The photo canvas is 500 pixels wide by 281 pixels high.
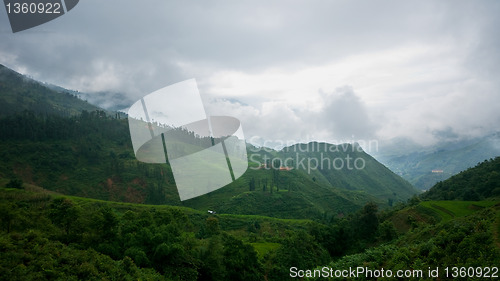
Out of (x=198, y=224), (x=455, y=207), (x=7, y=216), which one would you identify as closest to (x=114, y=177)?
(x=198, y=224)

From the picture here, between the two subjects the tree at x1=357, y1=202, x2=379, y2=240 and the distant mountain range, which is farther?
the distant mountain range

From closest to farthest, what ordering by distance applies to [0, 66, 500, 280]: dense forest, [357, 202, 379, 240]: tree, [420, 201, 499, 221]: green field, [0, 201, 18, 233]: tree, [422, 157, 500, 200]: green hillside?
1. [0, 66, 500, 280]: dense forest
2. [0, 201, 18, 233]: tree
3. [357, 202, 379, 240]: tree
4. [420, 201, 499, 221]: green field
5. [422, 157, 500, 200]: green hillside

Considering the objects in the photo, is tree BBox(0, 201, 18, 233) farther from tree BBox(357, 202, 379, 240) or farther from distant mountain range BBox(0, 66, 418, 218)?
distant mountain range BBox(0, 66, 418, 218)

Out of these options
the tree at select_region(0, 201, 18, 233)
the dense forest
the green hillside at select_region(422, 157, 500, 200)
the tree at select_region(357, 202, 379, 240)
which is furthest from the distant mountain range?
the tree at select_region(0, 201, 18, 233)

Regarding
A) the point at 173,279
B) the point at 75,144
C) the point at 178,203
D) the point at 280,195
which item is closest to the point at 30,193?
the point at 178,203

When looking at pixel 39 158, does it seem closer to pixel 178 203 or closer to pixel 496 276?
pixel 178 203

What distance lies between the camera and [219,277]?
22.8 metres

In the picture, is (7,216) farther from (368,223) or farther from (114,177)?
(114,177)

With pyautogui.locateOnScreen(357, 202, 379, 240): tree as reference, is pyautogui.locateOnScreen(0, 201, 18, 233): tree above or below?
above

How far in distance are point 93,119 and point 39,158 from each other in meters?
60.0

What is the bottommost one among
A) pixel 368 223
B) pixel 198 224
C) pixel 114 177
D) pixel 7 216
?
pixel 198 224

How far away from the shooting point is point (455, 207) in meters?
51.3

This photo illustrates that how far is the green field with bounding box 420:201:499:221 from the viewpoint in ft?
154

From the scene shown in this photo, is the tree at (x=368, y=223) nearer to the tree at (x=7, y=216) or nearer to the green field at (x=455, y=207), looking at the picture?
the green field at (x=455, y=207)
